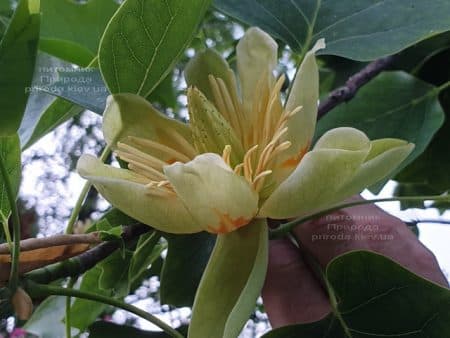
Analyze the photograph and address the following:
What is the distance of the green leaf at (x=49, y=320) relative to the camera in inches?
31.4

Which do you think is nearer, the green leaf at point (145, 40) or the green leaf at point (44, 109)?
the green leaf at point (145, 40)

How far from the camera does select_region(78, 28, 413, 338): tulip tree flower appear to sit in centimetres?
45

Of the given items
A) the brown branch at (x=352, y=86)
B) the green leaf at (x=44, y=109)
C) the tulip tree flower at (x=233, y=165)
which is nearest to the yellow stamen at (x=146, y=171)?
the tulip tree flower at (x=233, y=165)

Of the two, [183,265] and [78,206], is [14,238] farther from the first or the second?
[183,265]

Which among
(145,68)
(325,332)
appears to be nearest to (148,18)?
(145,68)

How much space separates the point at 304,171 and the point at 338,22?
0.88 ft

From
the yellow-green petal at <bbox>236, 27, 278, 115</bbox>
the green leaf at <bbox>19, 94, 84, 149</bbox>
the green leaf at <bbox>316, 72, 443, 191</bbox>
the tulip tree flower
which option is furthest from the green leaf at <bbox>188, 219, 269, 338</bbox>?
the green leaf at <bbox>316, 72, 443, 191</bbox>

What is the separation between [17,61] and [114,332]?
0.29m

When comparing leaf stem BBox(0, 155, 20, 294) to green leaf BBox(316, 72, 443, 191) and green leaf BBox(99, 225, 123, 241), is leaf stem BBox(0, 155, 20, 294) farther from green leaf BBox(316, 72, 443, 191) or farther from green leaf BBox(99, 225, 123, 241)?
green leaf BBox(316, 72, 443, 191)

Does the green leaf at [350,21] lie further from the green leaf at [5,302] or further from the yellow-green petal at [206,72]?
the green leaf at [5,302]

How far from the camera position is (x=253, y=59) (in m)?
0.56

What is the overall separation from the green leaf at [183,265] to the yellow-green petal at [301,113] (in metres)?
0.18

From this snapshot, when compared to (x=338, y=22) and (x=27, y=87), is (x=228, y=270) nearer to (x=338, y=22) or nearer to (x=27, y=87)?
(x=27, y=87)

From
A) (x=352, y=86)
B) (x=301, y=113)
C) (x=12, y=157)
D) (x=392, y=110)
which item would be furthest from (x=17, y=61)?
(x=392, y=110)
